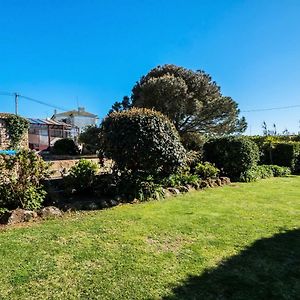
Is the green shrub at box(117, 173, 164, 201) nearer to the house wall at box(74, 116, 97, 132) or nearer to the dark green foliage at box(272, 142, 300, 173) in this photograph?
the dark green foliage at box(272, 142, 300, 173)

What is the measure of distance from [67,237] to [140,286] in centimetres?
175

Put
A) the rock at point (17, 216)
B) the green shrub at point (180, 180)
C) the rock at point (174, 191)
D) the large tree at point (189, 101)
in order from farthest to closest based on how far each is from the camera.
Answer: the large tree at point (189, 101)
the green shrub at point (180, 180)
the rock at point (174, 191)
the rock at point (17, 216)

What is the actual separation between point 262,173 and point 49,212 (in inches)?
381

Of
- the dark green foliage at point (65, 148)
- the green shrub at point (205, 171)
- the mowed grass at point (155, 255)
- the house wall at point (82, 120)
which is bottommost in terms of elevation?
the mowed grass at point (155, 255)

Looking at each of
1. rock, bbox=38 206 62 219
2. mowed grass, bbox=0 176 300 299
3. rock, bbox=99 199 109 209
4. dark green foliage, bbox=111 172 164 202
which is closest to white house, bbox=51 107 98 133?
dark green foliage, bbox=111 172 164 202

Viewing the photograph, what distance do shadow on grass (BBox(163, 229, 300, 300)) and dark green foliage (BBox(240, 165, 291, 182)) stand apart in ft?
23.8

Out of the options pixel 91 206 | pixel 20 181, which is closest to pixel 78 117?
pixel 91 206

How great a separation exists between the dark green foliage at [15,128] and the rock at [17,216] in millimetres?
17698

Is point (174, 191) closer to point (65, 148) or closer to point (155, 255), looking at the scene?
point (155, 255)

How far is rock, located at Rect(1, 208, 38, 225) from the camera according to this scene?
522cm

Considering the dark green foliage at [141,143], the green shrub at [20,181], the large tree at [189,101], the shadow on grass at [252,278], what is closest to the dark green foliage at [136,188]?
the dark green foliage at [141,143]

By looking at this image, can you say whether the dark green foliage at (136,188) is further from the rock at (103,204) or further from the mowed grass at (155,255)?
the mowed grass at (155,255)

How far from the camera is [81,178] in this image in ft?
23.6

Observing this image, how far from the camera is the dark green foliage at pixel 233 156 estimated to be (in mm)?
11406
